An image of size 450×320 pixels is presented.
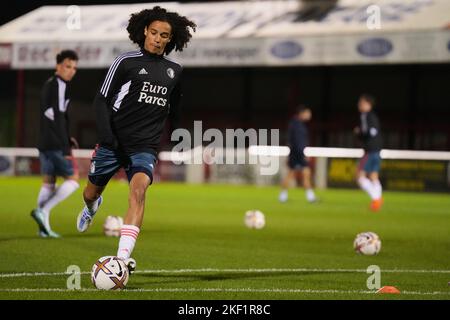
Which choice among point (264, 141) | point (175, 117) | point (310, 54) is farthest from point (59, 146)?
point (264, 141)

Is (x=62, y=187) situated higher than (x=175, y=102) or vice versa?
(x=62, y=187)

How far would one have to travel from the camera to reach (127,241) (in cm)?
773

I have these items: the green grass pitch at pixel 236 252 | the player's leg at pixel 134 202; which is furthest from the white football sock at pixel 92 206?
the player's leg at pixel 134 202

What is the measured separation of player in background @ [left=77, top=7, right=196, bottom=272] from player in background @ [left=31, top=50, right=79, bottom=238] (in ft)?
11.1

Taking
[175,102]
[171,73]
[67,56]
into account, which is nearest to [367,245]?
[175,102]

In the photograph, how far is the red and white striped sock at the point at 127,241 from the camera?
25.2 feet

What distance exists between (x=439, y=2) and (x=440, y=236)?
20292 millimetres

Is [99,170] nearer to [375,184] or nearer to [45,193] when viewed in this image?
[45,193]

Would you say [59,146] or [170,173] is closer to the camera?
[59,146]

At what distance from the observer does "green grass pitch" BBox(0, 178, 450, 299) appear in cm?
759

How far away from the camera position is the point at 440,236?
1387cm

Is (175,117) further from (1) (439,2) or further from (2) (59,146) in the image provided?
(1) (439,2)

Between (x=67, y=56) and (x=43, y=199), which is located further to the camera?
(x=43, y=199)

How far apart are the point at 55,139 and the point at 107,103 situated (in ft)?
13.1
